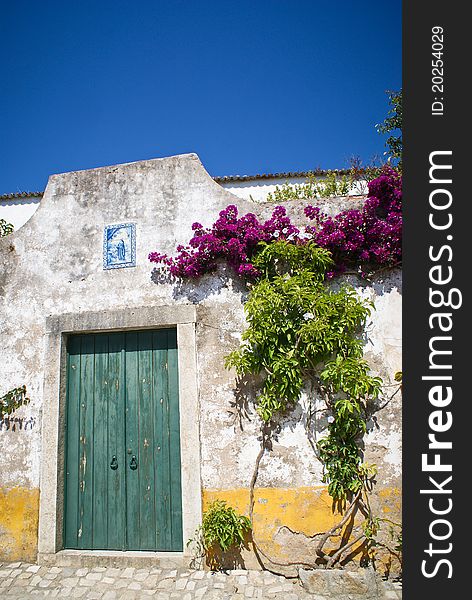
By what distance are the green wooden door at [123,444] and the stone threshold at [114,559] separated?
0.07m

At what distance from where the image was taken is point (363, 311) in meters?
4.43

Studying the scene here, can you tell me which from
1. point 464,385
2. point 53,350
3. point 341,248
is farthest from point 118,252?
point 464,385

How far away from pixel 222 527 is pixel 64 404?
1986 mm

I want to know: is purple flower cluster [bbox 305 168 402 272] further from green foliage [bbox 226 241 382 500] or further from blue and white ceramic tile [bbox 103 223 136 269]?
blue and white ceramic tile [bbox 103 223 136 269]

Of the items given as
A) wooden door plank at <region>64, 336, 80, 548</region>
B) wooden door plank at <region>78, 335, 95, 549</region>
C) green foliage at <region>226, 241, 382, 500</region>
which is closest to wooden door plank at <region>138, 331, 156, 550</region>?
wooden door plank at <region>78, 335, 95, 549</region>

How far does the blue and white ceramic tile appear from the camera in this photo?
198 inches

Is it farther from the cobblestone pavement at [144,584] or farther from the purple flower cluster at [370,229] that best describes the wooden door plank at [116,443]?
the purple flower cluster at [370,229]

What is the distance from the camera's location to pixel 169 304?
486 cm

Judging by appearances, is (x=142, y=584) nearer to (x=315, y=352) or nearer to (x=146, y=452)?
(x=146, y=452)

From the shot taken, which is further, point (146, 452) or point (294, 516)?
point (146, 452)

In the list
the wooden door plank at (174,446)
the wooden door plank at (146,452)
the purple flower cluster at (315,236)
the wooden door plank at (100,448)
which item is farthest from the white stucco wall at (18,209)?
the wooden door plank at (174,446)

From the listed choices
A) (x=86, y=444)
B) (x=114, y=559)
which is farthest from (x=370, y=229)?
(x=114, y=559)

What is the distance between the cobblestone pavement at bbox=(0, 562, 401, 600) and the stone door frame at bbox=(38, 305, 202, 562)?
26 centimetres

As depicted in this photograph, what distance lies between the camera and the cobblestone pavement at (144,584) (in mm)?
3908
